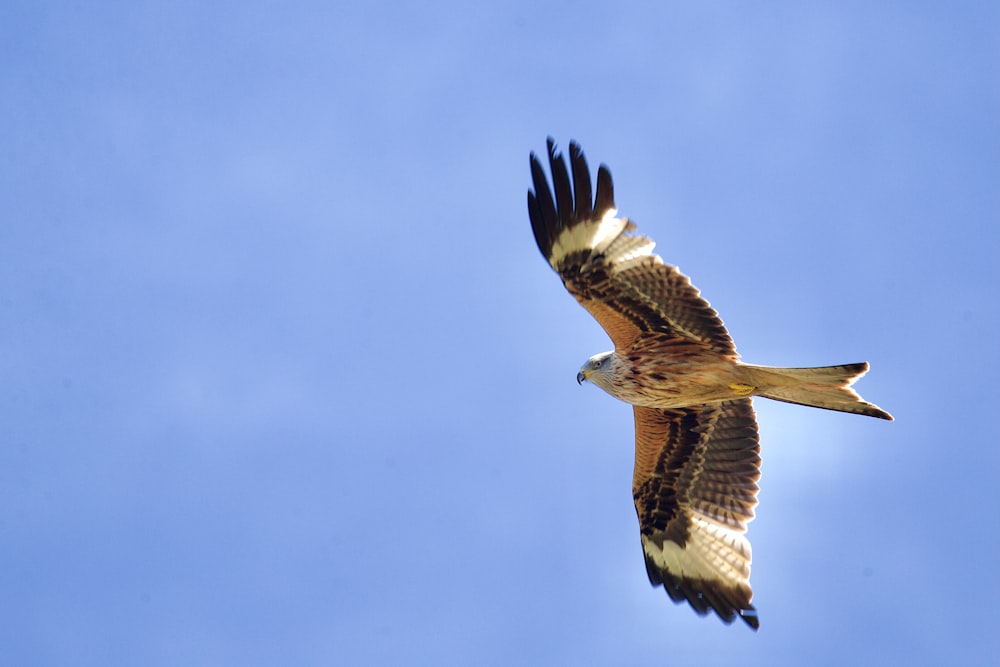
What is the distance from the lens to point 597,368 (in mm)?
9156

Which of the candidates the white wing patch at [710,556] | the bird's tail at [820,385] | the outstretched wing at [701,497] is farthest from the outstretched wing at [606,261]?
the white wing patch at [710,556]

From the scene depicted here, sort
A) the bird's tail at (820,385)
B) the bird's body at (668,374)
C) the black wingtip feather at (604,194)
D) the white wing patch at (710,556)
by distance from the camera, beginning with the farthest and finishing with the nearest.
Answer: the white wing patch at (710,556) < the bird's body at (668,374) < the black wingtip feather at (604,194) < the bird's tail at (820,385)

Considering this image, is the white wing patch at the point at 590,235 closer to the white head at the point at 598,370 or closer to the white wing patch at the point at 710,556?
the white head at the point at 598,370

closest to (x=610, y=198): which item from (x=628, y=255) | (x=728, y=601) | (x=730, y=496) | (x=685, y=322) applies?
(x=628, y=255)

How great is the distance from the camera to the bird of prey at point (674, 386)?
27.3 feet

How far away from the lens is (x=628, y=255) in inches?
328

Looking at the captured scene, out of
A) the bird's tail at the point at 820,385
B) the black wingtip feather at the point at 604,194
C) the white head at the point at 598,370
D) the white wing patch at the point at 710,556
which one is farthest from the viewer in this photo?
the white wing patch at the point at 710,556

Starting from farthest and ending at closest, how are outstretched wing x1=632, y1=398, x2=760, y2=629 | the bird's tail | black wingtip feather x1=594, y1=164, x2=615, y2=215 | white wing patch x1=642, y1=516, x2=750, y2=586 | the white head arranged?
white wing patch x1=642, y1=516, x2=750, y2=586, outstretched wing x1=632, y1=398, x2=760, y2=629, the white head, black wingtip feather x1=594, y1=164, x2=615, y2=215, the bird's tail

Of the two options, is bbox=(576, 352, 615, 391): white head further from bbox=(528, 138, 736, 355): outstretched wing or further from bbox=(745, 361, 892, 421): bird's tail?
bbox=(745, 361, 892, 421): bird's tail

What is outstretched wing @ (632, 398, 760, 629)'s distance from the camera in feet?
31.2

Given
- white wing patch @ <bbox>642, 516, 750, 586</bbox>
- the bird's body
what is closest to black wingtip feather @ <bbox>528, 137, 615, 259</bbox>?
the bird's body

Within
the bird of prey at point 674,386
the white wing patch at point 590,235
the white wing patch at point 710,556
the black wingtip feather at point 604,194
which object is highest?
the black wingtip feather at point 604,194

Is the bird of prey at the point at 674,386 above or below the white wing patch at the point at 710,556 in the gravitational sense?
above

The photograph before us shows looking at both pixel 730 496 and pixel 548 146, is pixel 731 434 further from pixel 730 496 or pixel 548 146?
pixel 548 146
